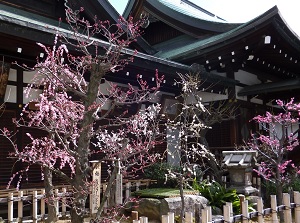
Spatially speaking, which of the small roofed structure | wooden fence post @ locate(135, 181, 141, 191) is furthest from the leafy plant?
wooden fence post @ locate(135, 181, 141, 191)

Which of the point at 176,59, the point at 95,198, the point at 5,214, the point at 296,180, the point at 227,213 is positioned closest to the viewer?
the point at 227,213

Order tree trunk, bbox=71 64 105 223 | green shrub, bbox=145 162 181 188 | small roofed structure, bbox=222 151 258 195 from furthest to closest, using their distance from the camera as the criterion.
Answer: green shrub, bbox=145 162 181 188, small roofed structure, bbox=222 151 258 195, tree trunk, bbox=71 64 105 223

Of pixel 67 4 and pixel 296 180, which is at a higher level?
pixel 67 4

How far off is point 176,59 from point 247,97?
333 cm

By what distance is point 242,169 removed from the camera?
7859 millimetres

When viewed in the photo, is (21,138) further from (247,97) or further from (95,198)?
(247,97)

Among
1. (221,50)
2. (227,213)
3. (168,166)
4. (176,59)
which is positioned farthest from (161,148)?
(227,213)

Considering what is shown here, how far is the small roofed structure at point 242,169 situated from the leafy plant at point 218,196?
0.54 m

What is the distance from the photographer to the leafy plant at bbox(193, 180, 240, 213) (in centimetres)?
699

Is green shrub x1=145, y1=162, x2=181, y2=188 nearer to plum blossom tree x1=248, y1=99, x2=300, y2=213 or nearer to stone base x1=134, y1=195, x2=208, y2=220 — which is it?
stone base x1=134, y1=195, x2=208, y2=220

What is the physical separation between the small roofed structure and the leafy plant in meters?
0.54

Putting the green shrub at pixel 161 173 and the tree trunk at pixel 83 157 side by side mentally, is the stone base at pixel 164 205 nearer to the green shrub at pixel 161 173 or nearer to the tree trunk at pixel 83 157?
the green shrub at pixel 161 173

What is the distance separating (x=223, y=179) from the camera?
29.4 feet

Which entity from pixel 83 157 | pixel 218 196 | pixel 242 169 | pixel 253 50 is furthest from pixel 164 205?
pixel 253 50
